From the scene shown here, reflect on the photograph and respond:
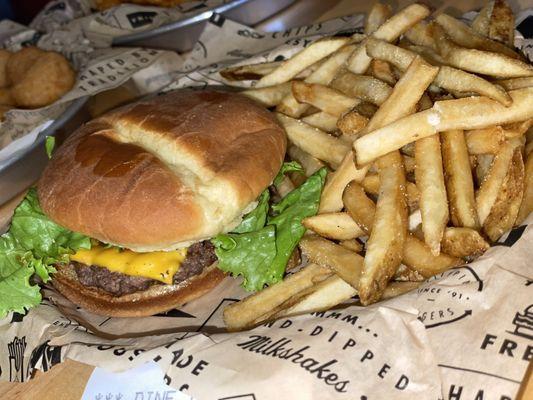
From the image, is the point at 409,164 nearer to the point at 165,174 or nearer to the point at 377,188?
the point at 377,188

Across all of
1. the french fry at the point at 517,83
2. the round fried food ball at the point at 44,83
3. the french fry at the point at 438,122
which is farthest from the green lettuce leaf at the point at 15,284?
the french fry at the point at 517,83

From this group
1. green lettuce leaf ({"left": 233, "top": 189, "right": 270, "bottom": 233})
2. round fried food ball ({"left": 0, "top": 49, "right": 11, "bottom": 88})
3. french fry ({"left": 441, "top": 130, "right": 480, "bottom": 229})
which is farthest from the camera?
round fried food ball ({"left": 0, "top": 49, "right": 11, "bottom": 88})

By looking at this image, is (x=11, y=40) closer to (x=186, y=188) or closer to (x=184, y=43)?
(x=184, y=43)

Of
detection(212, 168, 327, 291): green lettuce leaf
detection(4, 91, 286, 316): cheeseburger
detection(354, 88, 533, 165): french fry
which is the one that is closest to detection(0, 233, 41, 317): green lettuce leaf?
detection(4, 91, 286, 316): cheeseburger

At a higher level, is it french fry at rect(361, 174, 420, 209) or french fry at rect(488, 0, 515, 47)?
french fry at rect(488, 0, 515, 47)

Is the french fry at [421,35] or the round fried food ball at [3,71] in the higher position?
the french fry at [421,35]

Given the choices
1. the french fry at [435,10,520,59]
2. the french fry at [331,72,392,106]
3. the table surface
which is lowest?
the table surface

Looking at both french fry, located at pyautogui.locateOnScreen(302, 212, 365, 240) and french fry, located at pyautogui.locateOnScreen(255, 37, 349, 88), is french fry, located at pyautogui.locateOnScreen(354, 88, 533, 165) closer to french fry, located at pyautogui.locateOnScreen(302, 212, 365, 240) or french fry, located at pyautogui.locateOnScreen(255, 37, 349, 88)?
french fry, located at pyautogui.locateOnScreen(302, 212, 365, 240)

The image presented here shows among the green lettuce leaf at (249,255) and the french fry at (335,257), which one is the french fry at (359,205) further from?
the green lettuce leaf at (249,255)
